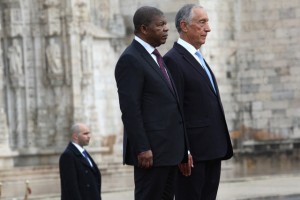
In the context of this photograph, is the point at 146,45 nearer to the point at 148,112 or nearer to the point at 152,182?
the point at 148,112

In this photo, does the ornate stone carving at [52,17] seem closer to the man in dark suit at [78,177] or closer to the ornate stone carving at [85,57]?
the ornate stone carving at [85,57]

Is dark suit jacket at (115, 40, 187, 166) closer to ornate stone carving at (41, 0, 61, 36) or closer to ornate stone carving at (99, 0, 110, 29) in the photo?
ornate stone carving at (41, 0, 61, 36)

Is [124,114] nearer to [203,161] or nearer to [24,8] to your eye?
[203,161]

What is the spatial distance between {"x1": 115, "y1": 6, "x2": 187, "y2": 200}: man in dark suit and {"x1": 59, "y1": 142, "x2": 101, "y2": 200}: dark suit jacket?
3879 millimetres

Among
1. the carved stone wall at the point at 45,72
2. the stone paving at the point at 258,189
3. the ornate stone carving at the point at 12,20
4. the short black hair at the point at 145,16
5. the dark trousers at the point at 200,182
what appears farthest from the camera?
the carved stone wall at the point at 45,72

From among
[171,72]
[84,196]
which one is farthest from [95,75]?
[171,72]

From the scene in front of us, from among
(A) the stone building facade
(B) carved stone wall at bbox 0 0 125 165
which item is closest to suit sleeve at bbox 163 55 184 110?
(A) the stone building facade

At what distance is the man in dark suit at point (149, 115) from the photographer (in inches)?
333

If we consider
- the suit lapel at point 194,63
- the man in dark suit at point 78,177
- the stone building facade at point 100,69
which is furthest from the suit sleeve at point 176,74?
the stone building facade at point 100,69

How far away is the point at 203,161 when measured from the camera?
9.18 m

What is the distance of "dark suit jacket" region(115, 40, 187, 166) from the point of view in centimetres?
846

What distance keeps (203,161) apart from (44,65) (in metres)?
15.5

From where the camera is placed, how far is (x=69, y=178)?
41.5 feet

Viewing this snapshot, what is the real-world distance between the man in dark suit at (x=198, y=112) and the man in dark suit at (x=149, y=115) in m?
0.43
